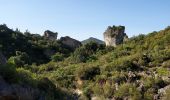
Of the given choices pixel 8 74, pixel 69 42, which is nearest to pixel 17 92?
pixel 8 74

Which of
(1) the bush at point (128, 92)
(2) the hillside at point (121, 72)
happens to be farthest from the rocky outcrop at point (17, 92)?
(1) the bush at point (128, 92)

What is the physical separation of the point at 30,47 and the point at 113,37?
14872mm

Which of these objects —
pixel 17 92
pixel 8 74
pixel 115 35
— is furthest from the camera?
pixel 115 35

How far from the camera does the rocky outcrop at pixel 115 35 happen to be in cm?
6725

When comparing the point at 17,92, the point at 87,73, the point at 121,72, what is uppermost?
the point at 87,73

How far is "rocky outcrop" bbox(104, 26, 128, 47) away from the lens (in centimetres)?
6725

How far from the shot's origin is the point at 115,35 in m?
67.1

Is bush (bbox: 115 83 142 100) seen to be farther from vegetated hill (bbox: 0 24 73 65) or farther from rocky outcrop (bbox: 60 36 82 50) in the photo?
rocky outcrop (bbox: 60 36 82 50)

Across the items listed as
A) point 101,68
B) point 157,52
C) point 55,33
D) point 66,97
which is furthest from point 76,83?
point 55,33

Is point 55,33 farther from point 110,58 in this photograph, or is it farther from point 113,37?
point 110,58

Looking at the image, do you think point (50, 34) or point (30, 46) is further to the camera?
point (50, 34)

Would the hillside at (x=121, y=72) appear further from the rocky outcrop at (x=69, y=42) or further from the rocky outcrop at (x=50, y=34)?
the rocky outcrop at (x=50, y=34)

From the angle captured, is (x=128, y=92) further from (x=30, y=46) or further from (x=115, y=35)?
(x=115, y=35)

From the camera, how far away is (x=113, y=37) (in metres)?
67.5
